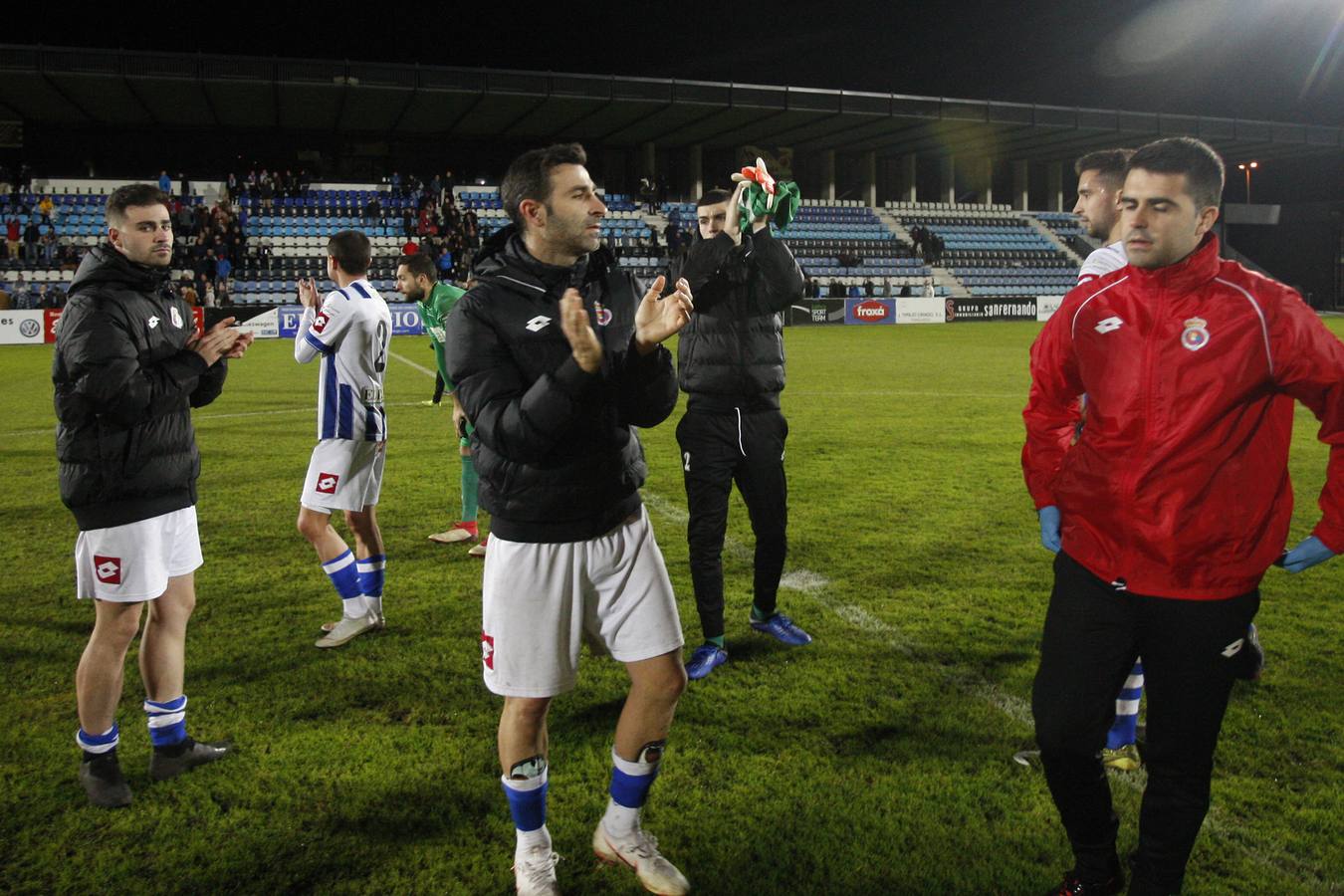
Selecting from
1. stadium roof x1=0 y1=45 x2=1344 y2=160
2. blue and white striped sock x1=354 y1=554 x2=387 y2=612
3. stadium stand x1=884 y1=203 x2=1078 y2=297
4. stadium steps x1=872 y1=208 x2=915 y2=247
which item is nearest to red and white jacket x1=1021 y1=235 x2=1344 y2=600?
blue and white striped sock x1=354 y1=554 x2=387 y2=612

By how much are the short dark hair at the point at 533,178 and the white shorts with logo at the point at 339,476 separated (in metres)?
2.54

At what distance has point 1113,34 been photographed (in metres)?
44.8

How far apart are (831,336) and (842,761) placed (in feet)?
78.3

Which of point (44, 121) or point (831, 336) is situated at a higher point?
point (44, 121)

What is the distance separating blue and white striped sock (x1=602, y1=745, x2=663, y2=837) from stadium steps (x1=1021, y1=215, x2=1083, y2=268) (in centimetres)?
4553

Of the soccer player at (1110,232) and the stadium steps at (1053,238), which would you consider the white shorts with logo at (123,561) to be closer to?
the soccer player at (1110,232)

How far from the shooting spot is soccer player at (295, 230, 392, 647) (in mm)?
4785

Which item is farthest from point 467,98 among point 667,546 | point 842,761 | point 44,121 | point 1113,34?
point 842,761

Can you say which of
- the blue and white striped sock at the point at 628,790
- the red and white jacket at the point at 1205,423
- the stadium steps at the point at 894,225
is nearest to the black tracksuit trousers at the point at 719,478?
the blue and white striped sock at the point at 628,790

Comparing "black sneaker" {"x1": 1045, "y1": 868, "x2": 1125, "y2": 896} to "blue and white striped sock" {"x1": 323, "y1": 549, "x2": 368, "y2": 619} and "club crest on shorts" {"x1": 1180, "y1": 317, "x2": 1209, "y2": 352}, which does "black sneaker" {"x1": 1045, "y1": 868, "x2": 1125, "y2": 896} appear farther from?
"blue and white striped sock" {"x1": 323, "y1": 549, "x2": 368, "y2": 619}

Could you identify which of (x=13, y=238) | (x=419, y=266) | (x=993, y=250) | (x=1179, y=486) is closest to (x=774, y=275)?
(x=1179, y=486)

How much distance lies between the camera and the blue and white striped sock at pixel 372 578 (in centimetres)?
496

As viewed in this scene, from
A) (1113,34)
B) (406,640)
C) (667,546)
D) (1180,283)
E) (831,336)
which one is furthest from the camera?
(1113,34)

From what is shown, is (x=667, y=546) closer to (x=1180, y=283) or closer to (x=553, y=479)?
(x=553, y=479)
